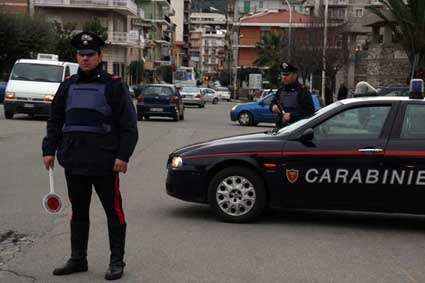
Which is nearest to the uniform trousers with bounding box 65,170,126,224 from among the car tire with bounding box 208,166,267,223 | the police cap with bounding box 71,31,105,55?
the police cap with bounding box 71,31,105,55

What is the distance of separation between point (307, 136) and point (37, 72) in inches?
738

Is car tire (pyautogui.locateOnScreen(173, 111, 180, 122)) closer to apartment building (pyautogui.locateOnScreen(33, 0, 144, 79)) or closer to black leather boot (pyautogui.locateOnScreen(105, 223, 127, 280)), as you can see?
black leather boot (pyautogui.locateOnScreen(105, 223, 127, 280))

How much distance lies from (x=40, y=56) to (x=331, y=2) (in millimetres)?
66324

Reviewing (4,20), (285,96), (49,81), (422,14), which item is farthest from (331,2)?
(285,96)

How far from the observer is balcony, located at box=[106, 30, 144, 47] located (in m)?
66.2

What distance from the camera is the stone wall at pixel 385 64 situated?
45219 mm

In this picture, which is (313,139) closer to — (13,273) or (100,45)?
(100,45)

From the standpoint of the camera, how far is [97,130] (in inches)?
209

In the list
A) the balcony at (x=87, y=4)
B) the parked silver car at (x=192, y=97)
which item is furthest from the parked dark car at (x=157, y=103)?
the balcony at (x=87, y=4)

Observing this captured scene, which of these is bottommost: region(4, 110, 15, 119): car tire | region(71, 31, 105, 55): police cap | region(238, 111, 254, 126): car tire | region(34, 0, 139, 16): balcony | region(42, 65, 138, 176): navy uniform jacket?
region(238, 111, 254, 126): car tire

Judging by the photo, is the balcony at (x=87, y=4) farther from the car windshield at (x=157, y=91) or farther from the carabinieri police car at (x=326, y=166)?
the carabinieri police car at (x=326, y=166)

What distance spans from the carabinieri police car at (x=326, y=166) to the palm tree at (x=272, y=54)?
61.3 m

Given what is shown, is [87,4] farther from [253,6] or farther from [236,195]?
[253,6]

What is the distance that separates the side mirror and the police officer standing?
217cm
